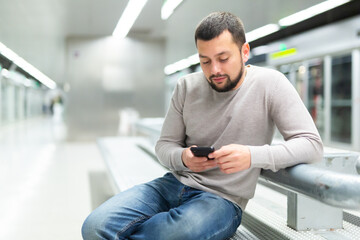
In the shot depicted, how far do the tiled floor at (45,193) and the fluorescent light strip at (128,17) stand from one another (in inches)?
95.9

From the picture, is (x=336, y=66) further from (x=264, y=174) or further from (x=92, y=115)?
(x=264, y=174)

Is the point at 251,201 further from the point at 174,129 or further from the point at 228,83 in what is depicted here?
the point at 228,83

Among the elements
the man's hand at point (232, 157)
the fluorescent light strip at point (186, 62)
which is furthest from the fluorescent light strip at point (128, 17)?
the man's hand at point (232, 157)

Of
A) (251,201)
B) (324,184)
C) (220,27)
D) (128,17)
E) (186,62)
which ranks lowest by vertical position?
(251,201)

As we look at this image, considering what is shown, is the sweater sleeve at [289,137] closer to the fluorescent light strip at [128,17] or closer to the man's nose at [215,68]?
the man's nose at [215,68]

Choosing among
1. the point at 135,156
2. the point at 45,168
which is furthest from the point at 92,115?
the point at 135,156

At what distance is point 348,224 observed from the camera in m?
1.82

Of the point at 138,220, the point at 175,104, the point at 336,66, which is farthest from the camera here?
the point at 336,66

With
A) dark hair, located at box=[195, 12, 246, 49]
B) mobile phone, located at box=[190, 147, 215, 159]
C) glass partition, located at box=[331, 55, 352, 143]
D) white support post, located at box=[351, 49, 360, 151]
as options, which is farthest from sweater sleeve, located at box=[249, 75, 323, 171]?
glass partition, located at box=[331, 55, 352, 143]

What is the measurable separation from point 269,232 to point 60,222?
174 centimetres

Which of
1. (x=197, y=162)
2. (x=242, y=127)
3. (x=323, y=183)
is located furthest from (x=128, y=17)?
(x=323, y=183)

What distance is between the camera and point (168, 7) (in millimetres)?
5004

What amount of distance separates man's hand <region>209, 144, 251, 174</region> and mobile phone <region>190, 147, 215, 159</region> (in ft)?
0.08

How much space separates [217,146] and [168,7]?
3862 millimetres
